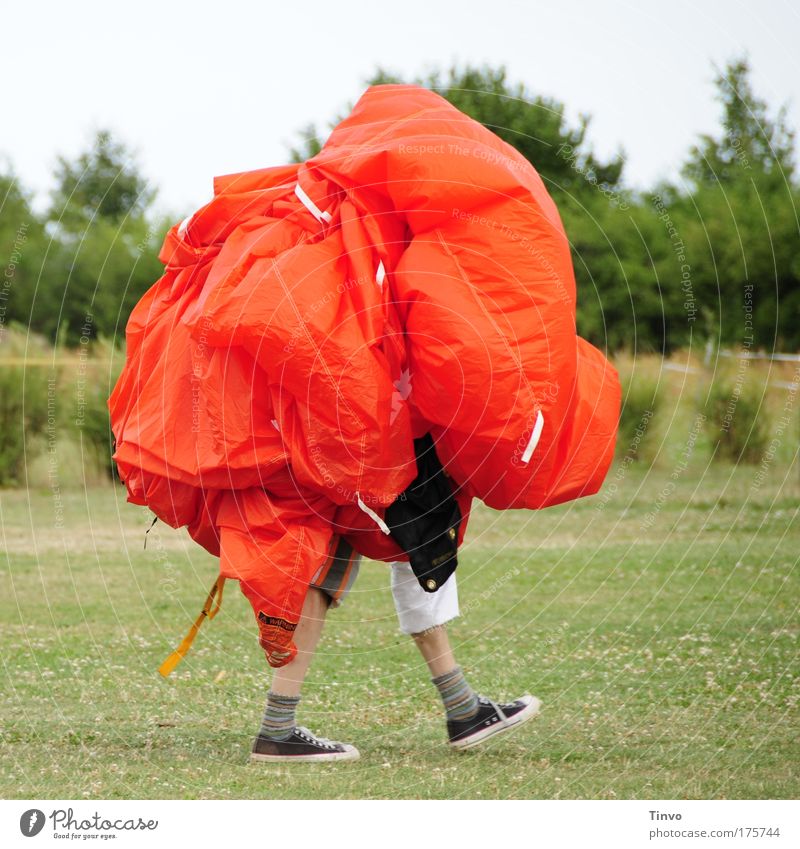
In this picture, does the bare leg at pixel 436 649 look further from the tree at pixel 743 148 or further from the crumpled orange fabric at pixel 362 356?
the tree at pixel 743 148

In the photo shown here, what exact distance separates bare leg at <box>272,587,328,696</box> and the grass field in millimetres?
295

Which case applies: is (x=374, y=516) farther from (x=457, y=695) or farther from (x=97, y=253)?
(x=97, y=253)

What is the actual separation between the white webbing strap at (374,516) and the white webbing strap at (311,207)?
3.16 feet

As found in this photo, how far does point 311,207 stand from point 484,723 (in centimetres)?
206

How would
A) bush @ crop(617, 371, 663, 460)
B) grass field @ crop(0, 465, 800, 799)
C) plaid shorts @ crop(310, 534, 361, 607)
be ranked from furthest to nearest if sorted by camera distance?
bush @ crop(617, 371, 663, 460) → plaid shorts @ crop(310, 534, 361, 607) → grass field @ crop(0, 465, 800, 799)

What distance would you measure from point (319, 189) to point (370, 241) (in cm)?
31

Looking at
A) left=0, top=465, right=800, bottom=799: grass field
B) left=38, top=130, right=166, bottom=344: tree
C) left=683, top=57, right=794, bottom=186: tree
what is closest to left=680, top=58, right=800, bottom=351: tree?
left=683, top=57, right=794, bottom=186: tree

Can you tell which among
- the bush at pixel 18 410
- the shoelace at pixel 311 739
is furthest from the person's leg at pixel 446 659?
the bush at pixel 18 410

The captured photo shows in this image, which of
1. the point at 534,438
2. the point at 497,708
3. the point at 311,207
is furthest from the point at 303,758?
the point at 311,207

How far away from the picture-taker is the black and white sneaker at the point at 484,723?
479 centimetres

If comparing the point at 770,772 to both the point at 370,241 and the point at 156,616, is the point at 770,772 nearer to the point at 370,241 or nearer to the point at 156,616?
the point at 370,241

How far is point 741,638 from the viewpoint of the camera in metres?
6.88

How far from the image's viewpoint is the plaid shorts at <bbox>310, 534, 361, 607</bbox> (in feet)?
15.0

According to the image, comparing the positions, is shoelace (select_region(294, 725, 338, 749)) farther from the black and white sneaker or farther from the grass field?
the black and white sneaker
